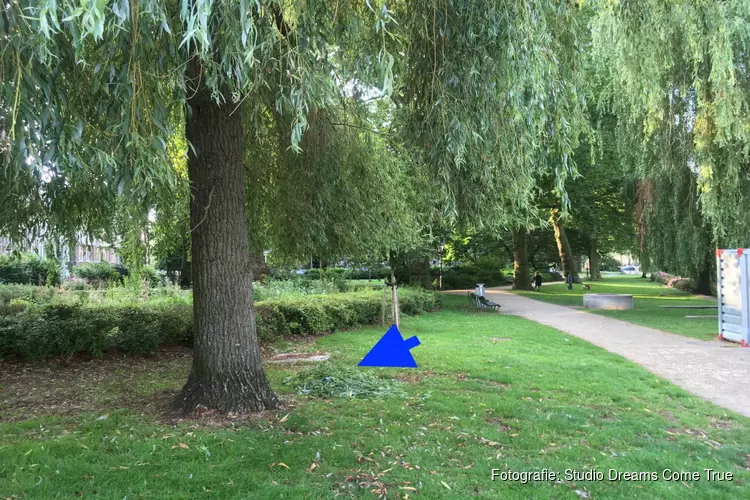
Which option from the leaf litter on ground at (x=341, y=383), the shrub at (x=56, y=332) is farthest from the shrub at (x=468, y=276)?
the leaf litter on ground at (x=341, y=383)

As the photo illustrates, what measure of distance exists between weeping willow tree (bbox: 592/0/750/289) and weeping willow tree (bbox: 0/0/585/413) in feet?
7.68

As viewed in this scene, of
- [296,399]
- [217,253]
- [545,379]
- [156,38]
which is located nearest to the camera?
[156,38]

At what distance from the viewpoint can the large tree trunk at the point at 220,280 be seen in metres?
5.20

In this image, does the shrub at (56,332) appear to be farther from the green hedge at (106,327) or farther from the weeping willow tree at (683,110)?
the weeping willow tree at (683,110)

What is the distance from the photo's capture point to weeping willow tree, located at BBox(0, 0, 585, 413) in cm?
361

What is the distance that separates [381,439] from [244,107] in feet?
13.8

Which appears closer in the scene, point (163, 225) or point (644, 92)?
point (644, 92)

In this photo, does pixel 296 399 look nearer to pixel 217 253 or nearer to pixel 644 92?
pixel 217 253

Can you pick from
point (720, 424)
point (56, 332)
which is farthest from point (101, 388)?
point (720, 424)

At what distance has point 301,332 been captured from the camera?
1156cm

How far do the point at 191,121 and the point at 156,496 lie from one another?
362cm

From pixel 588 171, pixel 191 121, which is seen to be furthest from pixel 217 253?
pixel 588 171

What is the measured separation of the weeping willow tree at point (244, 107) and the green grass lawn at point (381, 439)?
2.81 ft

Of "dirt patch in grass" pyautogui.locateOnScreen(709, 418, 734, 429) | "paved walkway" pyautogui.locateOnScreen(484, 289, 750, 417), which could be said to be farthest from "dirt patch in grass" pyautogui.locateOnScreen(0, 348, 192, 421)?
"paved walkway" pyautogui.locateOnScreen(484, 289, 750, 417)
